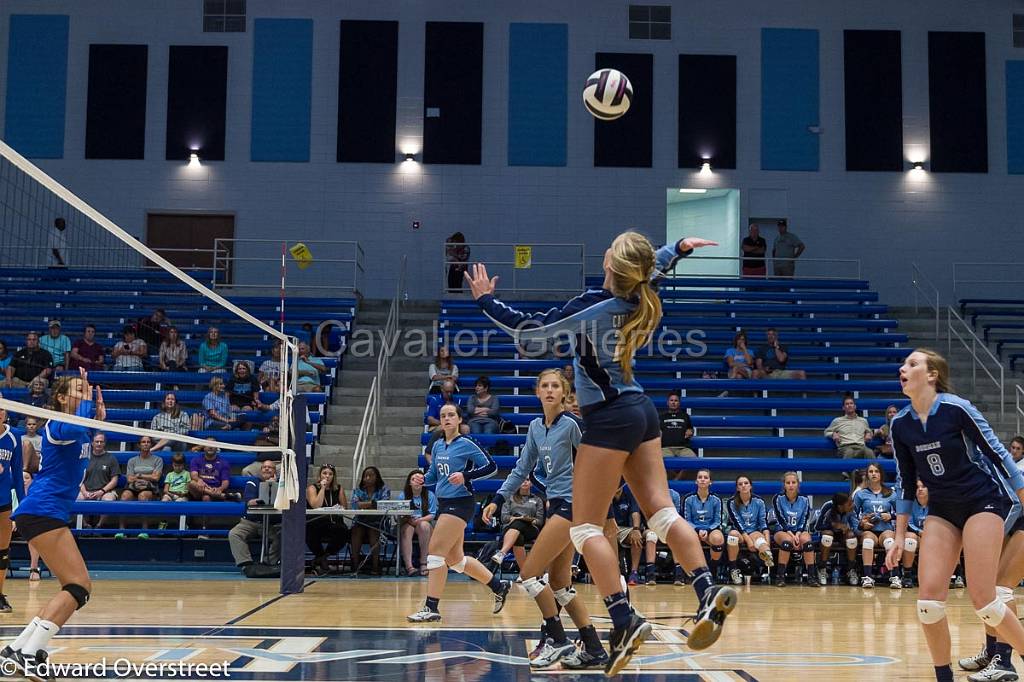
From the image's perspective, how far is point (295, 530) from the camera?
11141 millimetres

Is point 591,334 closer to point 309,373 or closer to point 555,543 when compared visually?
point 555,543

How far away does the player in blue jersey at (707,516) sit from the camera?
13.3m

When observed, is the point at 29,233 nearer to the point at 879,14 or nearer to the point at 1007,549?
the point at 879,14

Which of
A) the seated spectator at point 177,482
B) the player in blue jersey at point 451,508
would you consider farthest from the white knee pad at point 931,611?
the seated spectator at point 177,482

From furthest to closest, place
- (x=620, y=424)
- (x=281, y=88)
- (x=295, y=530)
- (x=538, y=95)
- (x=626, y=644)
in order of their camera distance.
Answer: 1. (x=538, y=95)
2. (x=281, y=88)
3. (x=295, y=530)
4. (x=620, y=424)
5. (x=626, y=644)

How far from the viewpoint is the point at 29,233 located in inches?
832

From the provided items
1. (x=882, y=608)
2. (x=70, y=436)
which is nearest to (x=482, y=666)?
(x=70, y=436)

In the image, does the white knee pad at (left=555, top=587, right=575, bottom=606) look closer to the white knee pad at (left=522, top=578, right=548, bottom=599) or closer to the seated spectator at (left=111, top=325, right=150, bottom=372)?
the white knee pad at (left=522, top=578, right=548, bottom=599)

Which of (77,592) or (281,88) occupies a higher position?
(281,88)

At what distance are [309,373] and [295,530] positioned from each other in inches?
228

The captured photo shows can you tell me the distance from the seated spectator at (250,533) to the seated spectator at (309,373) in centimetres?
297

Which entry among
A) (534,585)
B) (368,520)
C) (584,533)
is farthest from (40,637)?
(368,520)

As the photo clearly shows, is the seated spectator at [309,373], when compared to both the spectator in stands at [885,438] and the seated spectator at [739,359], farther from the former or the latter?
the spectator in stands at [885,438]

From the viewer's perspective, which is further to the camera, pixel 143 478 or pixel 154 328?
pixel 154 328
